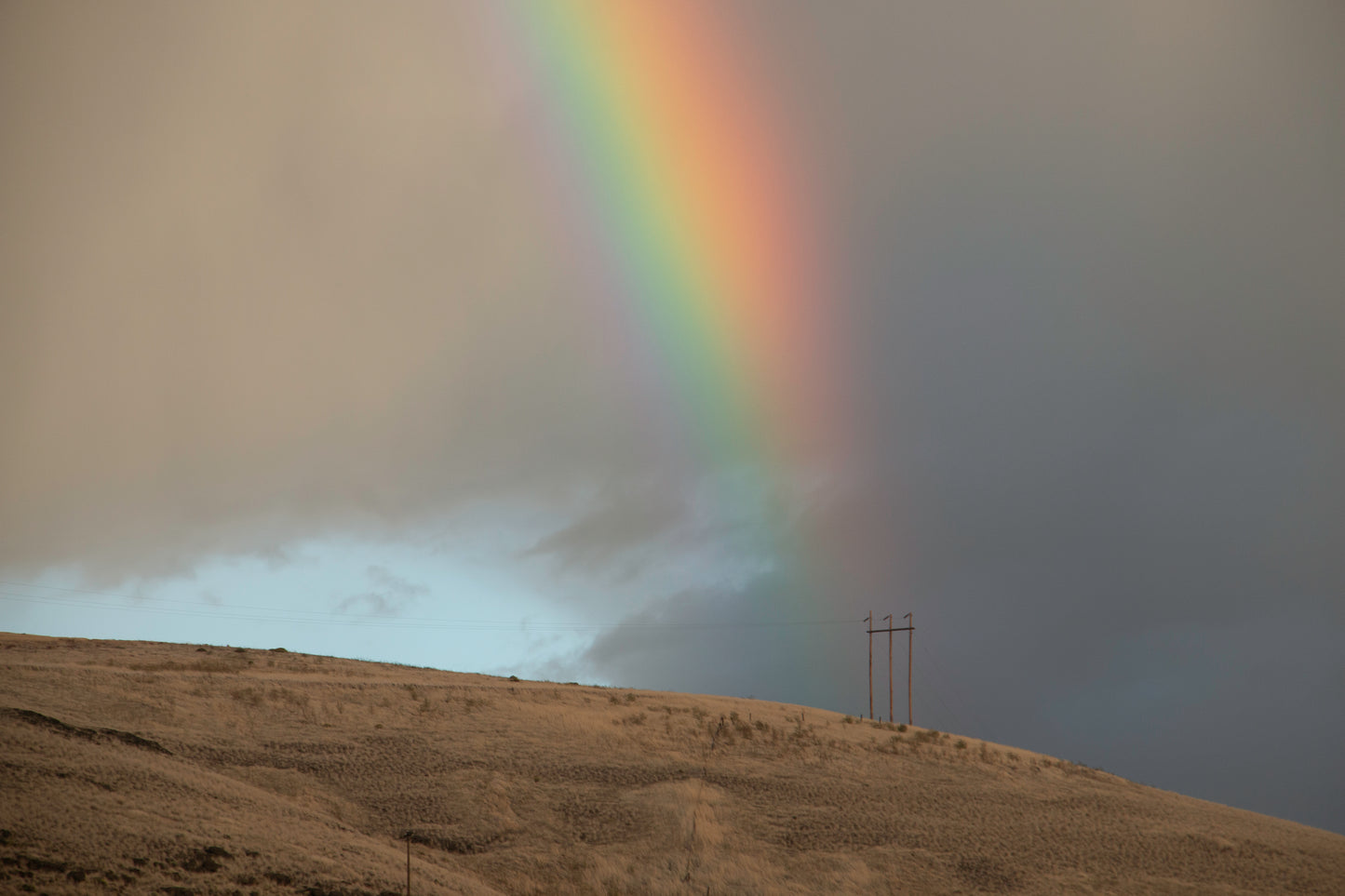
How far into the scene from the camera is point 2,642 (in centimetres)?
4700

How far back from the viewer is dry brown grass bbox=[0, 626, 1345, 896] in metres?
18.6

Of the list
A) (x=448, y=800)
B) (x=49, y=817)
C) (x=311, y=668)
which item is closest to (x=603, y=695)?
(x=311, y=668)

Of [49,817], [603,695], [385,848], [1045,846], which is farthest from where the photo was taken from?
[603,695]

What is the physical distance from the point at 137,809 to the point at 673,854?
13.1m

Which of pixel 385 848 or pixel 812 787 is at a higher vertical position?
pixel 812 787

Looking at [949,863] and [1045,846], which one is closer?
[949,863]

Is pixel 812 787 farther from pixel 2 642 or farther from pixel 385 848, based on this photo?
pixel 2 642

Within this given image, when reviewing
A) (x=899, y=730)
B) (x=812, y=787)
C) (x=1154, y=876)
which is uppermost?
(x=899, y=730)

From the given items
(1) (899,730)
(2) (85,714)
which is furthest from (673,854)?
(1) (899,730)

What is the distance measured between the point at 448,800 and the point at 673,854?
6.95m

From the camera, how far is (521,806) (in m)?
27.2

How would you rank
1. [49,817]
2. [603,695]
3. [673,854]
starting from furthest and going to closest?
[603,695]
[673,854]
[49,817]

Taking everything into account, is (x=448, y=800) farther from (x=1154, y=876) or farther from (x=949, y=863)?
(x=1154, y=876)

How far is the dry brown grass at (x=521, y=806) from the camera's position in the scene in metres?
18.6
